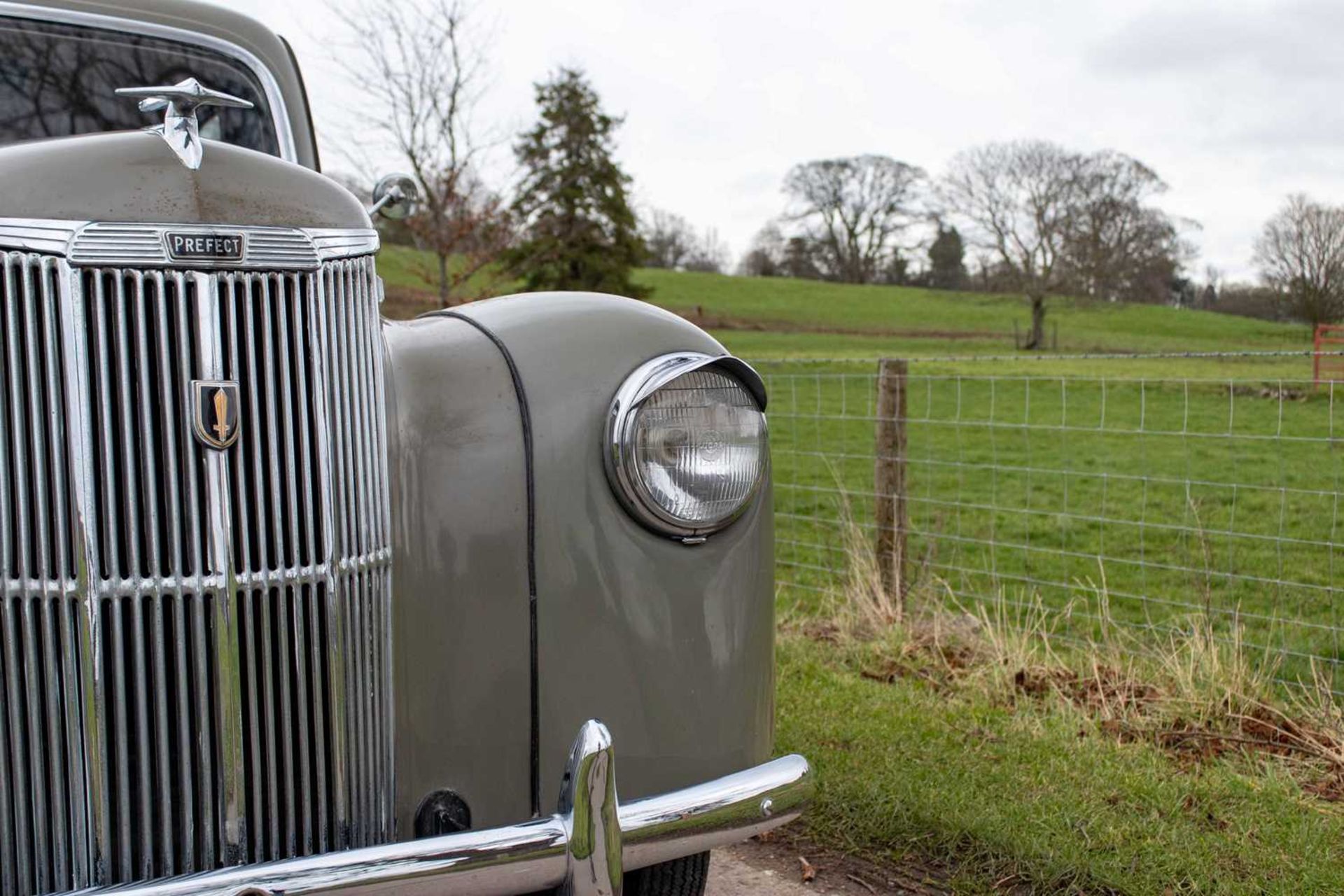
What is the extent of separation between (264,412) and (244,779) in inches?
19.8

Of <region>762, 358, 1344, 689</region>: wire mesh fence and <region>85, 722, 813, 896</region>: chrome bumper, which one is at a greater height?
<region>85, 722, 813, 896</region>: chrome bumper

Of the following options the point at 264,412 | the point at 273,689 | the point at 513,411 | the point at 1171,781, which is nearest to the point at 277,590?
the point at 273,689

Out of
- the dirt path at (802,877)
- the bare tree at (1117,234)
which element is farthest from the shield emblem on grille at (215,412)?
the bare tree at (1117,234)

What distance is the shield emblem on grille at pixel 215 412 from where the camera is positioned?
142 centimetres

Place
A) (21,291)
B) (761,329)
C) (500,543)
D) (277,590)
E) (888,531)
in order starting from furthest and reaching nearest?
(761,329)
(888,531)
(500,543)
(277,590)
(21,291)

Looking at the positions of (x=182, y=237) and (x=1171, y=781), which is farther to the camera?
(x=1171, y=781)

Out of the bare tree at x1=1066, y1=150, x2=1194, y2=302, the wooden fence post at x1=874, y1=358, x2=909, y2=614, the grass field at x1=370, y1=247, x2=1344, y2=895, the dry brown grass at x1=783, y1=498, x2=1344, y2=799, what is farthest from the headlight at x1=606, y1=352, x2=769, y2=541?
the bare tree at x1=1066, y1=150, x2=1194, y2=302

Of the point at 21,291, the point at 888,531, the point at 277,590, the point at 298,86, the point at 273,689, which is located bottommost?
the point at 888,531

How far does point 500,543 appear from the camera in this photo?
1.72 meters

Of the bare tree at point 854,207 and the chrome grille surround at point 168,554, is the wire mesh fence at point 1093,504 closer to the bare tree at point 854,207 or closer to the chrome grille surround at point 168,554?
the chrome grille surround at point 168,554

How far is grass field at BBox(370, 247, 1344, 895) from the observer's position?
274 centimetres

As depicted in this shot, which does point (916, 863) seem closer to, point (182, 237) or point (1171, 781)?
point (1171, 781)

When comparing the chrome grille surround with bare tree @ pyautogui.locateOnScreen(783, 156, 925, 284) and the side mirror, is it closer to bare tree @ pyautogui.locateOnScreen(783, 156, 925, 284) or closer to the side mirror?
the side mirror

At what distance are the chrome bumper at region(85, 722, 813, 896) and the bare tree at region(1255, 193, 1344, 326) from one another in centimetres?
560
